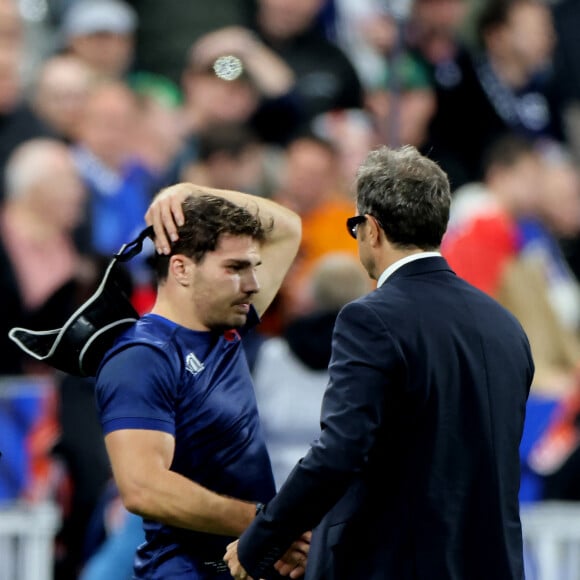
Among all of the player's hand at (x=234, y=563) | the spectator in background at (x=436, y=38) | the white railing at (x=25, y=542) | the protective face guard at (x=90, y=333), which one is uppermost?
the spectator in background at (x=436, y=38)

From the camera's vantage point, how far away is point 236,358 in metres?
3.46

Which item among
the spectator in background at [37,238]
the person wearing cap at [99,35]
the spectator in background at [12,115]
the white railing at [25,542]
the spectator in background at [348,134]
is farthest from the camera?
the spectator in background at [348,134]

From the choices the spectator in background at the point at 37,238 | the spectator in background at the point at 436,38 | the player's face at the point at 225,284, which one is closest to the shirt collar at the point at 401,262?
the player's face at the point at 225,284

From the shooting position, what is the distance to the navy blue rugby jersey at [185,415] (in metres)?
3.15

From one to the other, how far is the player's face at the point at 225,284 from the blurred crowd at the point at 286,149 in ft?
6.46

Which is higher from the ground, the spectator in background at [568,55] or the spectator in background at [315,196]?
the spectator in background at [568,55]

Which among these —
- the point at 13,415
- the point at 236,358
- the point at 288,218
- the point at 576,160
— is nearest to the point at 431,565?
the point at 236,358

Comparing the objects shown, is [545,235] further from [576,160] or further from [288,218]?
[288,218]

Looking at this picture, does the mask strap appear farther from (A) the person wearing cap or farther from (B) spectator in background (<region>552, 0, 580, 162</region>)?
(B) spectator in background (<region>552, 0, 580, 162</region>)

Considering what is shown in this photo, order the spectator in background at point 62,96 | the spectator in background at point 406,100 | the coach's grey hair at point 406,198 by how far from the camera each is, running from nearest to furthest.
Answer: the coach's grey hair at point 406,198 → the spectator in background at point 62,96 → the spectator in background at point 406,100

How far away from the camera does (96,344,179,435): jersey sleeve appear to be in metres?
3.12

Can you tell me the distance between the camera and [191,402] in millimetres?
3252

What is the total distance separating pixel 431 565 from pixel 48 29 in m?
5.86

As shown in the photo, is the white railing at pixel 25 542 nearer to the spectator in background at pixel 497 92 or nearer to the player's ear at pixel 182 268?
the player's ear at pixel 182 268
